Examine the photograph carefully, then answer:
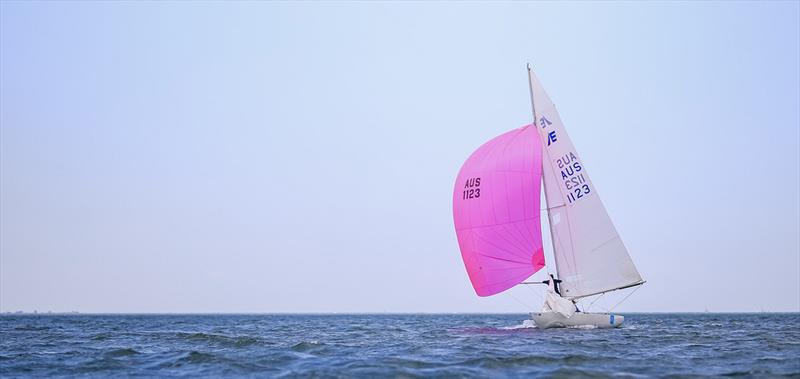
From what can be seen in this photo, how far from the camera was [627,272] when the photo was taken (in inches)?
1228

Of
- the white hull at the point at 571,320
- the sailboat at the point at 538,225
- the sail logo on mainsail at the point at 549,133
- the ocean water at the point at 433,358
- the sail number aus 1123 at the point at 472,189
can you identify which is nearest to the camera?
the ocean water at the point at 433,358

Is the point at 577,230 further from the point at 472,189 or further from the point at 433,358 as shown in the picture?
the point at 433,358

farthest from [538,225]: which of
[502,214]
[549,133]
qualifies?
[549,133]

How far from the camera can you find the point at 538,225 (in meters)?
31.7

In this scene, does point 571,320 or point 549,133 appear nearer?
point 571,320

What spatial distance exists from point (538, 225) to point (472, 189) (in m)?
3.41

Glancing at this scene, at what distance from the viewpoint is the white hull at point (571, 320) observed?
3019 centimetres

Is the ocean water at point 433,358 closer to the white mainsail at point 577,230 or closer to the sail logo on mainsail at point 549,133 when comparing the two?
the white mainsail at point 577,230

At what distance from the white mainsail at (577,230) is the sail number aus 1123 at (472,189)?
3.21 meters

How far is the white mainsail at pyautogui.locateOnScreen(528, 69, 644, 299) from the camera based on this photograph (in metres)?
31.3

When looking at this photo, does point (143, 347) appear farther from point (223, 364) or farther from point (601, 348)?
point (601, 348)

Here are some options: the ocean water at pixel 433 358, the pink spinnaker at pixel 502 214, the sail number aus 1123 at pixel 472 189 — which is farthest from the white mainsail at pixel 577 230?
the ocean water at pixel 433 358

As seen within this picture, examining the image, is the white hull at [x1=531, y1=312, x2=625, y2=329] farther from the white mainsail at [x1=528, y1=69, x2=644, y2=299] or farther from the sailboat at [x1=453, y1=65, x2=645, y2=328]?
the white mainsail at [x1=528, y1=69, x2=644, y2=299]

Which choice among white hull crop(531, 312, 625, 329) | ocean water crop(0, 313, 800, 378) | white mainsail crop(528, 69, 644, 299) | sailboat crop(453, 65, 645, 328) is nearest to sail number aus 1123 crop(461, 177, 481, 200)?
sailboat crop(453, 65, 645, 328)
